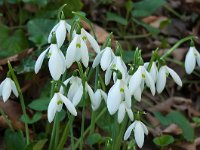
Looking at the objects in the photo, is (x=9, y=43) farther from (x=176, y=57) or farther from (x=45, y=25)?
(x=176, y=57)

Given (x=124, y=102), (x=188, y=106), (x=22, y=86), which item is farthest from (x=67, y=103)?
(x=188, y=106)

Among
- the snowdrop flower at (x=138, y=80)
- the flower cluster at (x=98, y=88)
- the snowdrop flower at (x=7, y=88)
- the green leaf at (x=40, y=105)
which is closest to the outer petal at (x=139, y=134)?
the flower cluster at (x=98, y=88)

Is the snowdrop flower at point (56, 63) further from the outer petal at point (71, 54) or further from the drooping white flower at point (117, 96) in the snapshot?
the drooping white flower at point (117, 96)

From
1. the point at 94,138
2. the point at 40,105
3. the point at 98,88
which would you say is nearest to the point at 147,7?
the point at 40,105

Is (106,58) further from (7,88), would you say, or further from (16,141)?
(16,141)

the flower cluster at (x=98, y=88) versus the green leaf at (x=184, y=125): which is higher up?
the flower cluster at (x=98, y=88)

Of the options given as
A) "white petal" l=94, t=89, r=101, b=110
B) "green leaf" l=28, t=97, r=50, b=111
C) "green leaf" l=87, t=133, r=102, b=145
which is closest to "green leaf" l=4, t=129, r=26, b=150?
"green leaf" l=28, t=97, r=50, b=111
